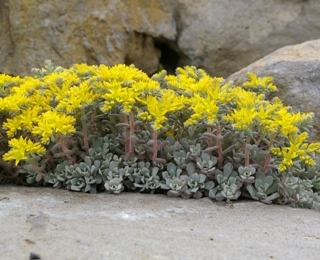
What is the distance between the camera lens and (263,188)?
3.16 m

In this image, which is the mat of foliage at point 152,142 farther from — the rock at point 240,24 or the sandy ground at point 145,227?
the rock at point 240,24

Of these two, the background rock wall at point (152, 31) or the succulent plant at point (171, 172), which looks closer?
the succulent plant at point (171, 172)

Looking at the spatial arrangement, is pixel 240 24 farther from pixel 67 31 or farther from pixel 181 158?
pixel 181 158

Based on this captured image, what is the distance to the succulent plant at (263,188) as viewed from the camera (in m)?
3.14

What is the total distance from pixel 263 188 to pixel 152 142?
68 centimetres

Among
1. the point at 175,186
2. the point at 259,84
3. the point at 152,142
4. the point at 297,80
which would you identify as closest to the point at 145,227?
the point at 175,186

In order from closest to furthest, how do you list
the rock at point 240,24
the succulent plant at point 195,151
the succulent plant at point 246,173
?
1. the succulent plant at point 246,173
2. the succulent plant at point 195,151
3. the rock at point 240,24

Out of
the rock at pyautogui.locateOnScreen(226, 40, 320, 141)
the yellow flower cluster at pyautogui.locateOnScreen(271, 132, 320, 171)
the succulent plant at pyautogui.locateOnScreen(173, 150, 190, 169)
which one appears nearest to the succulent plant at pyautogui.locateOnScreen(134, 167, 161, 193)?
the succulent plant at pyautogui.locateOnScreen(173, 150, 190, 169)

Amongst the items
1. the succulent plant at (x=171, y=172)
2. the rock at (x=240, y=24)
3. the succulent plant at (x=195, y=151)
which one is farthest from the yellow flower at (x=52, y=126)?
the rock at (x=240, y=24)

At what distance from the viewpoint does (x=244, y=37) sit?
244 inches

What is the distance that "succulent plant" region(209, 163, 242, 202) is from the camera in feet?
10.2

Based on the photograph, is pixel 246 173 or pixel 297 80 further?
pixel 297 80

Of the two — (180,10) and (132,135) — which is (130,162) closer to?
(132,135)

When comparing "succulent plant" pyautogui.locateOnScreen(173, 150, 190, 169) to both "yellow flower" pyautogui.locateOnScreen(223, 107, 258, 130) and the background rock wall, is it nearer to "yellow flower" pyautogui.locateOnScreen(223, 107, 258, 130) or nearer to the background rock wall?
"yellow flower" pyautogui.locateOnScreen(223, 107, 258, 130)
